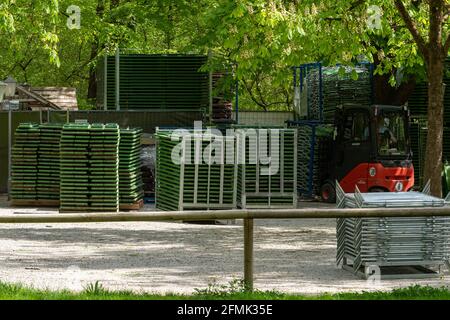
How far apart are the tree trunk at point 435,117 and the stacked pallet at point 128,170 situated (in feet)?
26.3

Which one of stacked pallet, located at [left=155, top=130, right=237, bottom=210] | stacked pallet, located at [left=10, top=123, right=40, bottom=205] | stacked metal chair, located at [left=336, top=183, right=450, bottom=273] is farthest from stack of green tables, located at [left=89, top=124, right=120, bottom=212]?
stacked metal chair, located at [left=336, top=183, right=450, bottom=273]

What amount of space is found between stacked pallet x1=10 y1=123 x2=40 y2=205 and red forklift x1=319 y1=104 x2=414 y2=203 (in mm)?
7999

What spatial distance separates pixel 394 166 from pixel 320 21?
6.34 m

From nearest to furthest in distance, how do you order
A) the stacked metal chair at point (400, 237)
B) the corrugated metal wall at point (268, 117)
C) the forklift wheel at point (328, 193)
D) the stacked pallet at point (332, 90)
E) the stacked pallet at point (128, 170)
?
the stacked metal chair at point (400, 237), the stacked pallet at point (128, 170), the forklift wheel at point (328, 193), the stacked pallet at point (332, 90), the corrugated metal wall at point (268, 117)

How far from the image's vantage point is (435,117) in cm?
2009

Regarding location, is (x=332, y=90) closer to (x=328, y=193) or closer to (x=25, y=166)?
(x=328, y=193)

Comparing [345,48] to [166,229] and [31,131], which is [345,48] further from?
[31,131]

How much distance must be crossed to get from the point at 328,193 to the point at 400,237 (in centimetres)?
1389

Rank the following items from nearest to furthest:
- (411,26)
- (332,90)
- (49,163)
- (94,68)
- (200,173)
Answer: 1. (411,26)
2. (200,173)
3. (49,163)
4. (332,90)
5. (94,68)

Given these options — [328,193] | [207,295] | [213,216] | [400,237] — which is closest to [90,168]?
[328,193]

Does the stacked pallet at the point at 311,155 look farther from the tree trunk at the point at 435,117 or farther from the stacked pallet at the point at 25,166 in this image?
the tree trunk at the point at 435,117

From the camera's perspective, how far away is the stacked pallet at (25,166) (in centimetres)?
2666

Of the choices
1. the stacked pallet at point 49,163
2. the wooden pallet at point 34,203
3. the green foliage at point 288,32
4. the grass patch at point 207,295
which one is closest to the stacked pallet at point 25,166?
the wooden pallet at point 34,203

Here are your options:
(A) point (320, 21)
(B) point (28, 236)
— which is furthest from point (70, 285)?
(A) point (320, 21)
